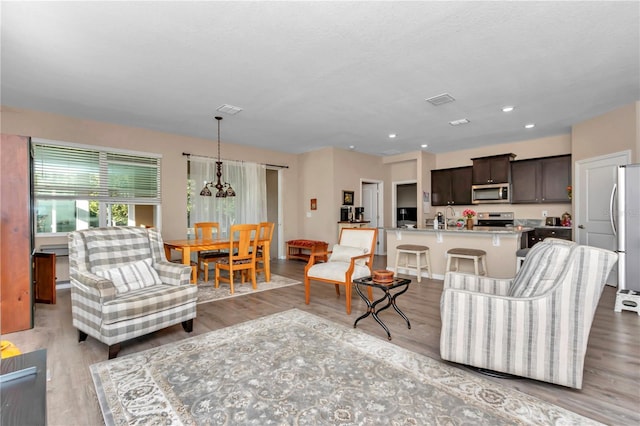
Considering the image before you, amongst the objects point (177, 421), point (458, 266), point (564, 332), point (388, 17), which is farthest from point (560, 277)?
point (458, 266)

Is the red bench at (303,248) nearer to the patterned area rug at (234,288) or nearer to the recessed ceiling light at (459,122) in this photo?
the patterned area rug at (234,288)

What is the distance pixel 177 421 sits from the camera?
165 cm

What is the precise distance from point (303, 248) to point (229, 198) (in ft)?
6.64

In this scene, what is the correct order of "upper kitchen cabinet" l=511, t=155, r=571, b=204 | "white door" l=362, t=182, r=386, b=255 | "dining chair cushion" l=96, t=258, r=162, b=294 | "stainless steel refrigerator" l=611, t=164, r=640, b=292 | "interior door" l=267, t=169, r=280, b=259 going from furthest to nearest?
"white door" l=362, t=182, r=386, b=255
"interior door" l=267, t=169, r=280, b=259
"upper kitchen cabinet" l=511, t=155, r=571, b=204
"stainless steel refrigerator" l=611, t=164, r=640, b=292
"dining chair cushion" l=96, t=258, r=162, b=294

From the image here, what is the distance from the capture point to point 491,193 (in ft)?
22.0

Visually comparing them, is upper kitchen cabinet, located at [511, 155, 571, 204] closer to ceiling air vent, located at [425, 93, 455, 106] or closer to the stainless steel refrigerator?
the stainless steel refrigerator

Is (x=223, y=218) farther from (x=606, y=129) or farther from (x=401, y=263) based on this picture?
(x=606, y=129)

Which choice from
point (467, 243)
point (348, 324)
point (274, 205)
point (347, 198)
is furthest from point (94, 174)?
point (467, 243)

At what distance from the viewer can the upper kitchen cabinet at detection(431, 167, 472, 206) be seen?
7.18 meters

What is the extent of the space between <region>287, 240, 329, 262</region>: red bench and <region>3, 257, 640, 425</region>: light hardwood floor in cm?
217

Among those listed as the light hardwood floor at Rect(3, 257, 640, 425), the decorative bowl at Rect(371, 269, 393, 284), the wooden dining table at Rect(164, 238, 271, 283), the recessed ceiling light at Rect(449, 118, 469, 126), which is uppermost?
the recessed ceiling light at Rect(449, 118, 469, 126)

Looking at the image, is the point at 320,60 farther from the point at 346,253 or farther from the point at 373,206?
the point at 373,206

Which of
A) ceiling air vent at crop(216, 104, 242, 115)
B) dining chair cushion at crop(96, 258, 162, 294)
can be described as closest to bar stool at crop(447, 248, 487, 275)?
ceiling air vent at crop(216, 104, 242, 115)

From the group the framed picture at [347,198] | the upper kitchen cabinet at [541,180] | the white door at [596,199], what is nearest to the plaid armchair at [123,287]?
the framed picture at [347,198]
